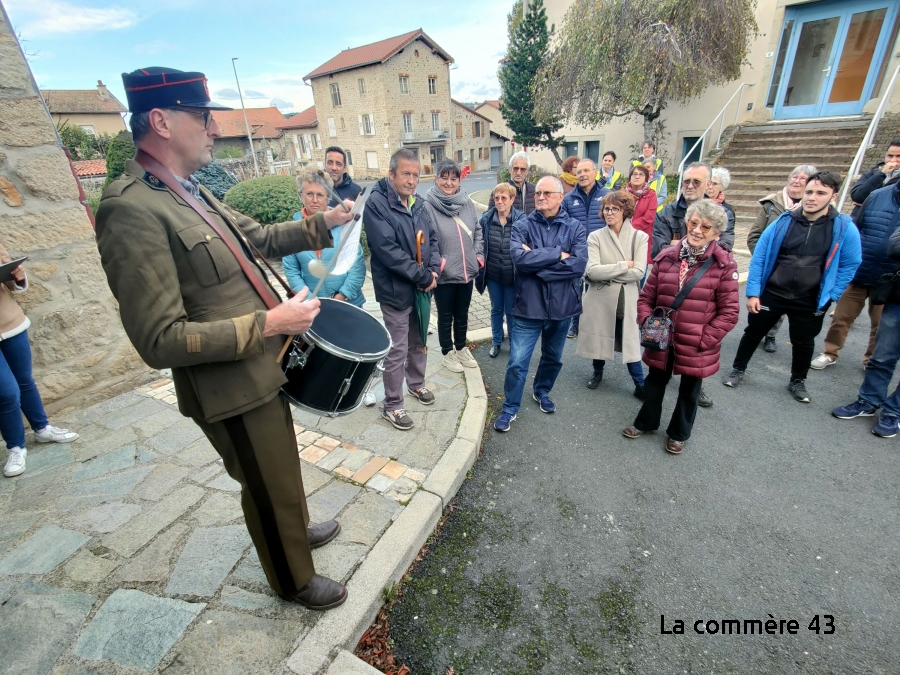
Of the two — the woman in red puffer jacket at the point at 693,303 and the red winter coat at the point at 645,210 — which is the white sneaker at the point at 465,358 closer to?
the woman in red puffer jacket at the point at 693,303

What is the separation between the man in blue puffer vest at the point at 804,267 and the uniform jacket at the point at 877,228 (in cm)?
53

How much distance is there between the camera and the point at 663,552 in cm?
269

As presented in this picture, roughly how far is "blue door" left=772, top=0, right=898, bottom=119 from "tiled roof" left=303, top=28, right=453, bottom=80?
108 ft

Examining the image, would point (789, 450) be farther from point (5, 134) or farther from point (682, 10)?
point (682, 10)

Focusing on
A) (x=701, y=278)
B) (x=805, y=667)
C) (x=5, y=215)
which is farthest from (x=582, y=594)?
(x=5, y=215)

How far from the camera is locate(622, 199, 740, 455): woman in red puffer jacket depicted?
315 centimetres

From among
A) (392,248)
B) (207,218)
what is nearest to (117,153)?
(392,248)

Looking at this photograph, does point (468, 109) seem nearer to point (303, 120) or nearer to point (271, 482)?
point (303, 120)

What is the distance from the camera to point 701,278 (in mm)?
3197

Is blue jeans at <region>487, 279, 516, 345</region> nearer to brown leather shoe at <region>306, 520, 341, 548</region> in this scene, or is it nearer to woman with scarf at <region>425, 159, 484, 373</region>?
woman with scarf at <region>425, 159, 484, 373</region>

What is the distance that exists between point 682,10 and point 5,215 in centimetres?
1476

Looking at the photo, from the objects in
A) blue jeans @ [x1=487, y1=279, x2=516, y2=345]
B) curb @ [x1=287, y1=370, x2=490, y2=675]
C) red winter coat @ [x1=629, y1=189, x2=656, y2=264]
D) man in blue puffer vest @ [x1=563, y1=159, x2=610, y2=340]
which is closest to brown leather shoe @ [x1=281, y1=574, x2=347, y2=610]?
curb @ [x1=287, y1=370, x2=490, y2=675]

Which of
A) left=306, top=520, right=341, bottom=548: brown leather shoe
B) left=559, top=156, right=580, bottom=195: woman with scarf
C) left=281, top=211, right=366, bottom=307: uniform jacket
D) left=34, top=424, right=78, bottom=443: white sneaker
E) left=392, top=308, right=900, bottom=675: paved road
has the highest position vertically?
left=559, top=156, right=580, bottom=195: woman with scarf

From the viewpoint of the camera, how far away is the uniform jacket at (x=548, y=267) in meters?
3.56
